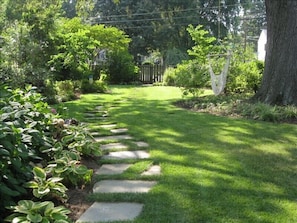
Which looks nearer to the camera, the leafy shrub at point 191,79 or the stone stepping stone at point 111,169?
the stone stepping stone at point 111,169

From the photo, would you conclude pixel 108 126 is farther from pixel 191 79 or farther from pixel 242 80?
pixel 242 80

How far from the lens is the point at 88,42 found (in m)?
12.6

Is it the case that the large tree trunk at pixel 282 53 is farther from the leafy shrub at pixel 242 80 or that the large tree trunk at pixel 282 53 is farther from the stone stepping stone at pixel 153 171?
the stone stepping stone at pixel 153 171

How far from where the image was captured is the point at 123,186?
302cm

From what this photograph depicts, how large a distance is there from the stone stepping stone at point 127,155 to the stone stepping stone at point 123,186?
0.75 meters

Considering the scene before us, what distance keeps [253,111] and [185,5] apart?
22716 mm

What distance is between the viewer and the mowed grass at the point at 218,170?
2.51 metres

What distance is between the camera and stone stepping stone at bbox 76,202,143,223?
241cm

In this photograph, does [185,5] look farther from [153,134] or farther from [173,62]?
[153,134]

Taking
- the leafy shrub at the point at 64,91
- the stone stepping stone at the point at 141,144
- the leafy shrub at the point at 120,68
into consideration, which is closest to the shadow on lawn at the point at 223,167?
the stone stepping stone at the point at 141,144

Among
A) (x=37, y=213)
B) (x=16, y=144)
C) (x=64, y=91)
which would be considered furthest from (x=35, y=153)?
(x=64, y=91)

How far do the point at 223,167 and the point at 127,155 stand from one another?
3.61 feet

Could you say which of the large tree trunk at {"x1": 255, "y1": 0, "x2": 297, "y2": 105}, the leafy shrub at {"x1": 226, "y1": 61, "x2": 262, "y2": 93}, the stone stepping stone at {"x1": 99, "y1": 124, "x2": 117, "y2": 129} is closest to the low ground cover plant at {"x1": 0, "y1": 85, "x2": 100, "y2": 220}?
the stone stepping stone at {"x1": 99, "y1": 124, "x2": 117, "y2": 129}

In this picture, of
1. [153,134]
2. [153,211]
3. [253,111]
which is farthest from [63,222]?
[253,111]
